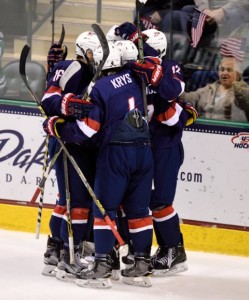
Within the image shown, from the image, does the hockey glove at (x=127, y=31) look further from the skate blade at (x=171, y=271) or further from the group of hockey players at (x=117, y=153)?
the skate blade at (x=171, y=271)

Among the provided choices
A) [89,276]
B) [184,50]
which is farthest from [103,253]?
[184,50]

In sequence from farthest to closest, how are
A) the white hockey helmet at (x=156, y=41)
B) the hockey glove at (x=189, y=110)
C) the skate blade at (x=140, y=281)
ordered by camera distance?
the hockey glove at (x=189, y=110), the white hockey helmet at (x=156, y=41), the skate blade at (x=140, y=281)

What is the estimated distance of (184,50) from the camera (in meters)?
7.19

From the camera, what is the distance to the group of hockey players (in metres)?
6.06

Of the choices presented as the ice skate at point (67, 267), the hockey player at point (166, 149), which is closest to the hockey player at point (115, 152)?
the ice skate at point (67, 267)

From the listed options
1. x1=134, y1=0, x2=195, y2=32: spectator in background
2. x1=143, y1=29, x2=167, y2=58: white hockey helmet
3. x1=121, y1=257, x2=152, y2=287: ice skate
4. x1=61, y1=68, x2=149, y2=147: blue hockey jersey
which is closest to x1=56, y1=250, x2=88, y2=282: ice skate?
x1=121, y1=257, x2=152, y2=287: ice skate

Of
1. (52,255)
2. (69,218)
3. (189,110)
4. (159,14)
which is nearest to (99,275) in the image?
(69,218)

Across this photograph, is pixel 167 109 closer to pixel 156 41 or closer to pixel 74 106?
pixel 156 41

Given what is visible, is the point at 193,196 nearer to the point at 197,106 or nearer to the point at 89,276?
the point at 197,106

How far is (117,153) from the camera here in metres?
6.07

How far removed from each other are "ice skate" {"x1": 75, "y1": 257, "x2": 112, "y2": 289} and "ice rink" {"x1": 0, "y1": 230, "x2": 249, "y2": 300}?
0.03m

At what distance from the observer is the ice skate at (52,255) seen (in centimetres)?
648

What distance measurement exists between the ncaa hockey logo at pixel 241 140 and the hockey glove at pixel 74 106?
1.29m

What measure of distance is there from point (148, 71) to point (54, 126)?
537 millimetres
